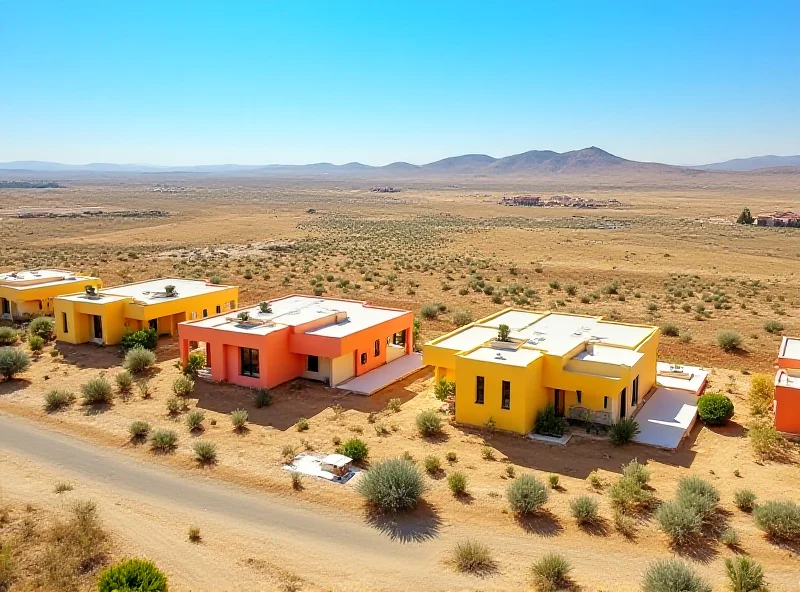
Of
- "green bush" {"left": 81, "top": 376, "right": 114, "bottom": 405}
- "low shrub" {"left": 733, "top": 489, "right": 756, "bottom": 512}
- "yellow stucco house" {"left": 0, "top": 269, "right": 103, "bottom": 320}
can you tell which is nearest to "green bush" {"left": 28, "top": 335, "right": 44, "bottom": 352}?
"yellow stucco house" {"left": 0, "top": 269, "right": 103, "bottom": 320}

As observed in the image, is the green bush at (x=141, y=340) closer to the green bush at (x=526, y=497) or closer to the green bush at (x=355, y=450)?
the green bush at (x=355, y=450)

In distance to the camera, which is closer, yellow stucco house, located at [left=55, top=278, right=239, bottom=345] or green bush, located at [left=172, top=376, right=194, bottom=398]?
green bush, located at [left=172, top=376, right=194, bottom=398]

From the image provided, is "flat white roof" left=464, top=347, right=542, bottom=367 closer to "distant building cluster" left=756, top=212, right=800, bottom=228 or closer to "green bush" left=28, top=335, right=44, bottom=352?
"green bush" left=28, top=335, right=44, bottom=352

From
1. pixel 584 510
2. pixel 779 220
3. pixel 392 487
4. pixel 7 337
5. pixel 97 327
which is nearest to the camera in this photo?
pixel 584 510

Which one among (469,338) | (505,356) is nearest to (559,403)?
(505,356)

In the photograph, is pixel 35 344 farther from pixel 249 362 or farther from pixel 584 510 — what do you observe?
pixel 584 510

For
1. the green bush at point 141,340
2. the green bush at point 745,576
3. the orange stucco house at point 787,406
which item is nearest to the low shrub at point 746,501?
the green bush at point 745,576
